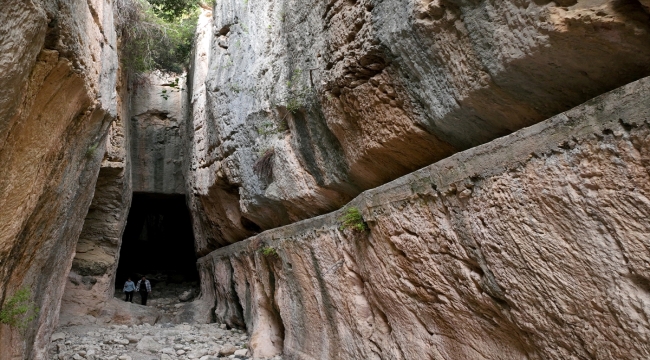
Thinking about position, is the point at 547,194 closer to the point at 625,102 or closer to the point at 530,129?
the point at 530,129

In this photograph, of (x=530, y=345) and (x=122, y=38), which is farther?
(x=122, y=38)

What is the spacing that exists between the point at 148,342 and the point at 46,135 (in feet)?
16.6

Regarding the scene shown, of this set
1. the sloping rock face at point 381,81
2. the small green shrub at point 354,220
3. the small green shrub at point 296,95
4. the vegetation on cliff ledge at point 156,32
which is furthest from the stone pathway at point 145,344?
the vegetation on cliff ledge at point 156,32

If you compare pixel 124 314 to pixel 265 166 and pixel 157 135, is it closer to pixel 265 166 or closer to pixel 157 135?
pixel 157 135

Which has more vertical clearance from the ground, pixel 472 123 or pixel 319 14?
pixel 319 14

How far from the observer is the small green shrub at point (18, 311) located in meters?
3.99

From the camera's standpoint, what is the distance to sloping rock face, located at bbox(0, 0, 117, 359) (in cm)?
273

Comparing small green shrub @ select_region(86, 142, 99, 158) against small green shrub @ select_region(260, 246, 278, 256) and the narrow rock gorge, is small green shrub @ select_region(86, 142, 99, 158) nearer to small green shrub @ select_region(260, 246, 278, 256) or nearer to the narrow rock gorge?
the narrow rock gorge

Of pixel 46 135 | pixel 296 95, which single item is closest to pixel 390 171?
pixel 296 95

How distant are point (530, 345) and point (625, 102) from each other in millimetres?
1553

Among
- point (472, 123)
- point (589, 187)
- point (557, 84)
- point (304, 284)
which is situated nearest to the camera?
point (589, 187)

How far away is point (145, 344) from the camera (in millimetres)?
7582

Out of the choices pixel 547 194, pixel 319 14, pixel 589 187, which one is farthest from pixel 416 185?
pixel 319 14

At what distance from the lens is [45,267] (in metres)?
4.98
